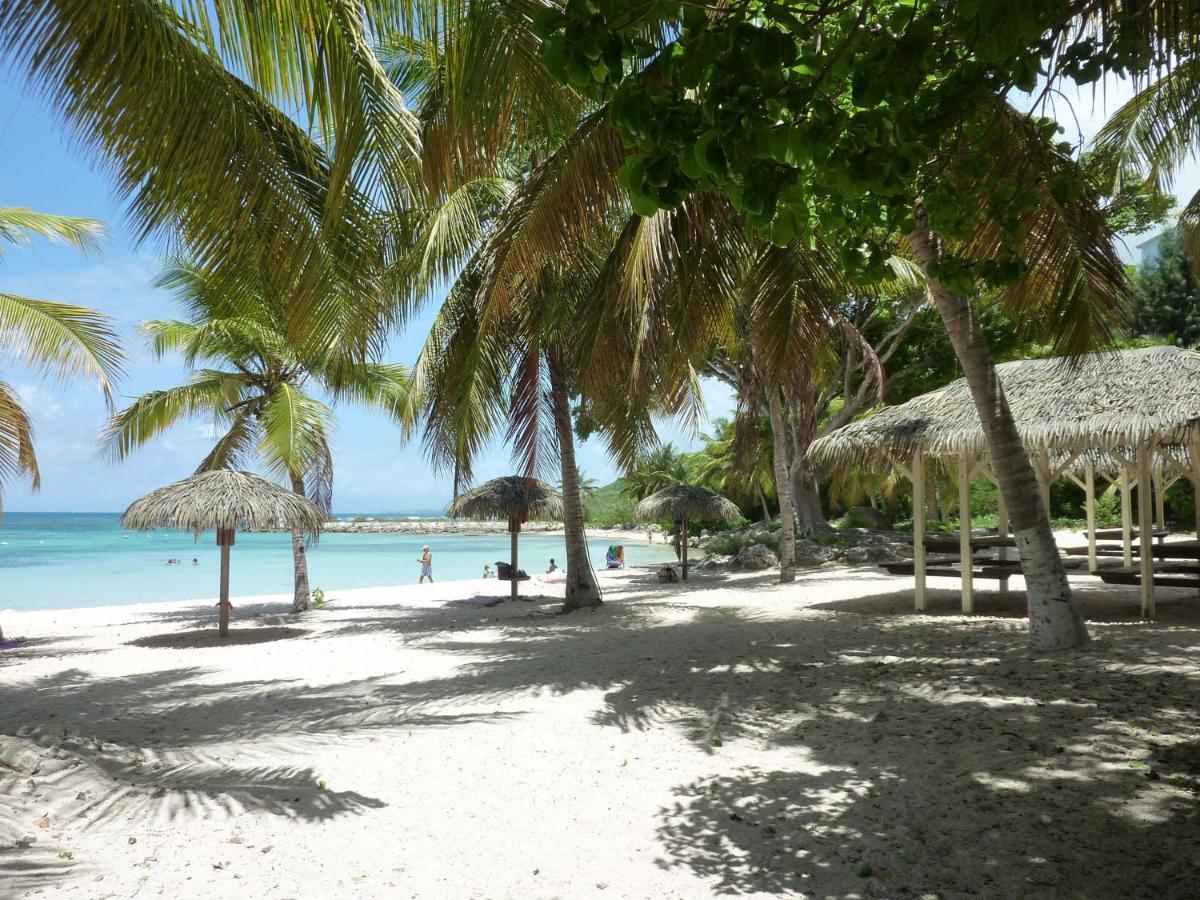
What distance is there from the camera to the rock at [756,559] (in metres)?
17.8

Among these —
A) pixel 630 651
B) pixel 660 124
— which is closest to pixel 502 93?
pixel 660 124

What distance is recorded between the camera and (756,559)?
701 inches

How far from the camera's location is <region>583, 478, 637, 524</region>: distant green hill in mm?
64844

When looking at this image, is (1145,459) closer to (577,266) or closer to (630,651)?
(630,651)

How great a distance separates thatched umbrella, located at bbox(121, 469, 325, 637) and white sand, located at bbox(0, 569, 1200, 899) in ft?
7.79

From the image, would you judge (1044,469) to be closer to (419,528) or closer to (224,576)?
(224,576)

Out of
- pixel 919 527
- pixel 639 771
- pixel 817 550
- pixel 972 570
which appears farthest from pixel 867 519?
pixel 639 771

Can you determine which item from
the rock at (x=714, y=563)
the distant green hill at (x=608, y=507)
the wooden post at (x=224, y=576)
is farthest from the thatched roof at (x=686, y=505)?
the distant green hill at (x=608, y=507)

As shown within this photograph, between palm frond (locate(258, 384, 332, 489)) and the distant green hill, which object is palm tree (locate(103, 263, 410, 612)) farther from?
the distant green hill

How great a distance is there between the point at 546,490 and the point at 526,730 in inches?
361

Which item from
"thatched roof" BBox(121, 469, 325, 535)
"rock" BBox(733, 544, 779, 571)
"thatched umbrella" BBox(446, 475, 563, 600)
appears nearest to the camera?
"thatched roof" BBox(121, 469, 325, 535)

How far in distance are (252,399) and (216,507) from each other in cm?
425

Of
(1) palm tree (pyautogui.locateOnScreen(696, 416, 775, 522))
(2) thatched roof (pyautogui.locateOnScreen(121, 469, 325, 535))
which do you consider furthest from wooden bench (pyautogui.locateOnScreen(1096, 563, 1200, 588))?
(2) thatched roof (pyautogui.locateOnScreen(121, 469, 325, 535))

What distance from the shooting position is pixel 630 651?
775 cm
